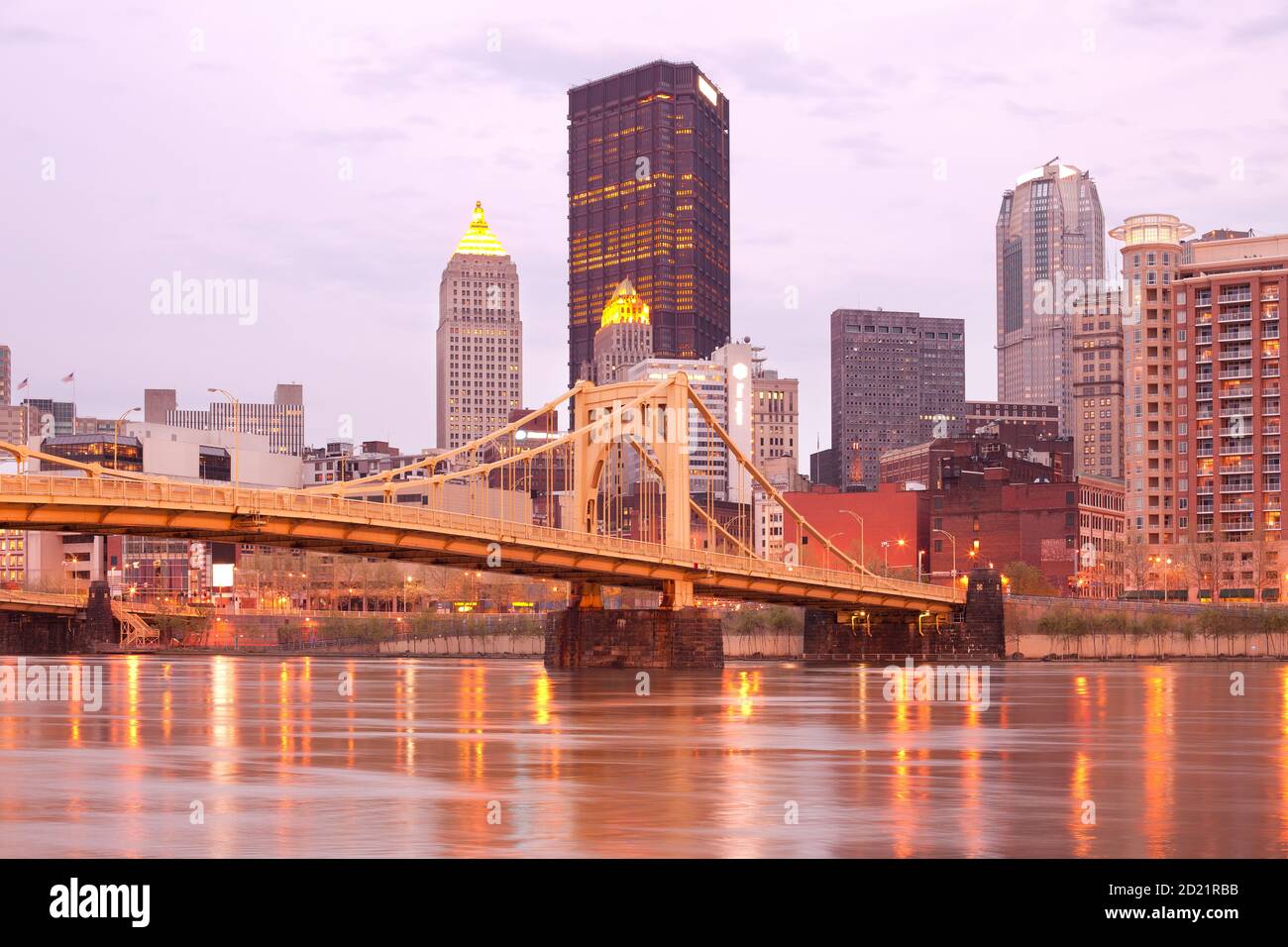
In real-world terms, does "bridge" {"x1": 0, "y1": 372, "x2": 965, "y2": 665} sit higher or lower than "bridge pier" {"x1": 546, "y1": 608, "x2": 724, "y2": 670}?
higher

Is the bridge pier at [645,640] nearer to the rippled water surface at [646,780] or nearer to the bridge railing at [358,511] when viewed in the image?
the bridge railing at [358,511]

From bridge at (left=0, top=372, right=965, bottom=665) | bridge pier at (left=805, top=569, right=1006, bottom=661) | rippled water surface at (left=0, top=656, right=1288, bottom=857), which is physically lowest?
bridge pier at (left=805, top=569, right=1006, bottom=661)

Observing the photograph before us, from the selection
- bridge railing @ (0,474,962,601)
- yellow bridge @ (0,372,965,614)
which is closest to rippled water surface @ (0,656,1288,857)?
bridge railing @ (0,474,962,601)

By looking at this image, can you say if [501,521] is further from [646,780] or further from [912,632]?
[646,780]

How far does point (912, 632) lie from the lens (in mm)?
132125

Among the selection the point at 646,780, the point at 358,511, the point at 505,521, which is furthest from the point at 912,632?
the point at 646,780

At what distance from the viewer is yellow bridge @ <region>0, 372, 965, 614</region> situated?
254 feet

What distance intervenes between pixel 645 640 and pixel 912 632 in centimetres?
3610

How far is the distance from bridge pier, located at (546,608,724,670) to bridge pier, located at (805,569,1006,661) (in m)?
28.9

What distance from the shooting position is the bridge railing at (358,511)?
75875 mm

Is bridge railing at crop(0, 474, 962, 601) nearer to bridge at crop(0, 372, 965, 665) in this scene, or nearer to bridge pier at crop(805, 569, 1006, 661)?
bridge at crop(0, 372, 965, 665)

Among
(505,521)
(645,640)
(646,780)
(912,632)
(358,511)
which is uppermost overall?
(358,511)
